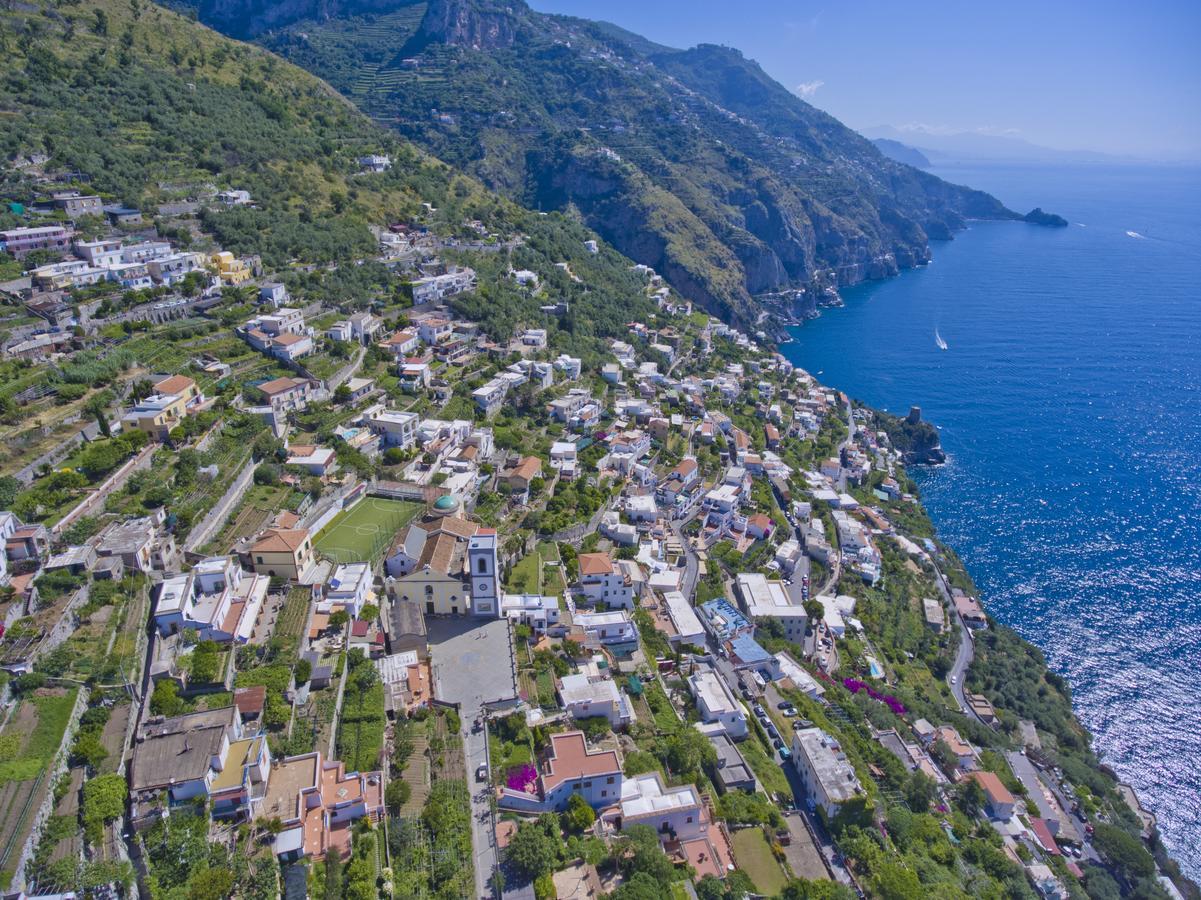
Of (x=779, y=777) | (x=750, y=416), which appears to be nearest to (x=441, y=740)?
(x=779, y=777)

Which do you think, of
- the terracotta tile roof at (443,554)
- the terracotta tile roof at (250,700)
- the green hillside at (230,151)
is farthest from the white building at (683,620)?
the green hillside at (230,151)

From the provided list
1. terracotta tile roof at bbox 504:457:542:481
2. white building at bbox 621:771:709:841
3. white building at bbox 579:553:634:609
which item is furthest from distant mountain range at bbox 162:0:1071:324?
white building at bbox 621:771:709:841

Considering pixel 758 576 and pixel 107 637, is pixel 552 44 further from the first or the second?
pixel 107 637

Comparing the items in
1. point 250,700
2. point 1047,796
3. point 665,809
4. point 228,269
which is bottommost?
point 1047,796

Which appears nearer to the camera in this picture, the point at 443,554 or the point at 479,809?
the point at 479,809

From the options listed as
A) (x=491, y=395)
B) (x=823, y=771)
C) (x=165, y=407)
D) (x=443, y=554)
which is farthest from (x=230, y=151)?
(x=823, y=771)

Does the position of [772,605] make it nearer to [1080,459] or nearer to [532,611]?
[532,611]

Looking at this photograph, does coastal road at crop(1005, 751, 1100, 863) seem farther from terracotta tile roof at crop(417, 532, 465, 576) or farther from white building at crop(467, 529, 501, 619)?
terracotta tile roof at crop(417, 532, 465, 576)
